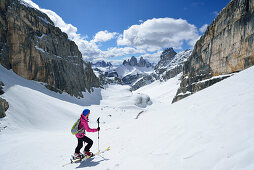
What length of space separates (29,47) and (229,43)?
43.7 meters

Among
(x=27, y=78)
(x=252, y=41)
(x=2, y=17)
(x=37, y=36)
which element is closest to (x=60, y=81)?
(x=27, y=78)

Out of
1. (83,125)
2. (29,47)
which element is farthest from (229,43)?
(29,47)

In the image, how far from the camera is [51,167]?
5.97 m

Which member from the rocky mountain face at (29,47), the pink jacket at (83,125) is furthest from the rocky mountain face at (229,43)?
the rocky mountain face at (29,47)

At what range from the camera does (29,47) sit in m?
32.3

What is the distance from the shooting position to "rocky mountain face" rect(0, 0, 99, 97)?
94.5ft

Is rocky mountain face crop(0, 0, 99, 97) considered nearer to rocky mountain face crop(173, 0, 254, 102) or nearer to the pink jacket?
the pink jacket

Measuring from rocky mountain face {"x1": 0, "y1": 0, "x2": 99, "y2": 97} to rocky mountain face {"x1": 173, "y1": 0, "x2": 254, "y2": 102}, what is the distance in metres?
40.1

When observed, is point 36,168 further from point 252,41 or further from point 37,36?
point 37,36

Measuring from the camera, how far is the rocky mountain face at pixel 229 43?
2236 centimetres

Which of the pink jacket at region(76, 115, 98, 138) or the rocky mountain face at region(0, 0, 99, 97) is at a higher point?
the rocky mountain face at region(0, 0, 99, 97)

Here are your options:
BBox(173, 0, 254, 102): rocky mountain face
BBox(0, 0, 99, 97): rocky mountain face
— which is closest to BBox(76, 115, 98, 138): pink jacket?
BBox(173, 0, 254, 102): rocky mountain face

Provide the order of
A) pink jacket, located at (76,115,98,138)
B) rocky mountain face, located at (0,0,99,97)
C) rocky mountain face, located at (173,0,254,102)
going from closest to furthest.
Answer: pink jacket, located at (76,115,98,138) < rocky mountain face, located at (173,0,254,102) < rocky mountain face, located at (0,0,99,97)

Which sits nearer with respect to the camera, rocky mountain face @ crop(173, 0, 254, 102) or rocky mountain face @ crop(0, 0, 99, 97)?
rocky mountain face @ crop(173, 0, 254, 102)
